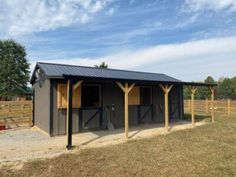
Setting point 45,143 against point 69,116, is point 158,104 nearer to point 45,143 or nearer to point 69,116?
point 69,116

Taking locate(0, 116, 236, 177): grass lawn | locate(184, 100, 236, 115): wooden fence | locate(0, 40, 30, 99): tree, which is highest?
locate(0, 40, 30, 99): tree

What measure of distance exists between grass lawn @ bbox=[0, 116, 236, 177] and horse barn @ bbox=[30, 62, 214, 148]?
4.30 ft

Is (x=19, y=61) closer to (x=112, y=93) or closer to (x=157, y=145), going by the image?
(x=112, y=93)

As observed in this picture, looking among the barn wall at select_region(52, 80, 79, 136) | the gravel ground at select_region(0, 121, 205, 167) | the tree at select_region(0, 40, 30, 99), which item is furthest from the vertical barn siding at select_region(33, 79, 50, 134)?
the tree at select_region(0, 40, 30, 99)

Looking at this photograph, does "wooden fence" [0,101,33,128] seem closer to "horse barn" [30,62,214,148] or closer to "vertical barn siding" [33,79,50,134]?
"horse barn" [30,62,214,148]

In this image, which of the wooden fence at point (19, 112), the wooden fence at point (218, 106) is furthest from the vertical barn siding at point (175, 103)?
the wooden fence at point (19, 112)

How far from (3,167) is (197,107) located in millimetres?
18585

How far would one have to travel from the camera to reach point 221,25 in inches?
447

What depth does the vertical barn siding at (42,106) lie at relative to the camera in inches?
346

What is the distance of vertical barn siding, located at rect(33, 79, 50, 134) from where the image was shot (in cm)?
880

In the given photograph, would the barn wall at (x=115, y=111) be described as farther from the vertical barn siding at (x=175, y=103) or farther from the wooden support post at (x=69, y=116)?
the wooden support post at (x=69, y=116)

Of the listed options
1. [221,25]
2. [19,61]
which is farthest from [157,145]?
[19,61]

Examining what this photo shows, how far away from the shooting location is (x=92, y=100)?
31.9ft

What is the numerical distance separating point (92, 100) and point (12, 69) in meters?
25.4
